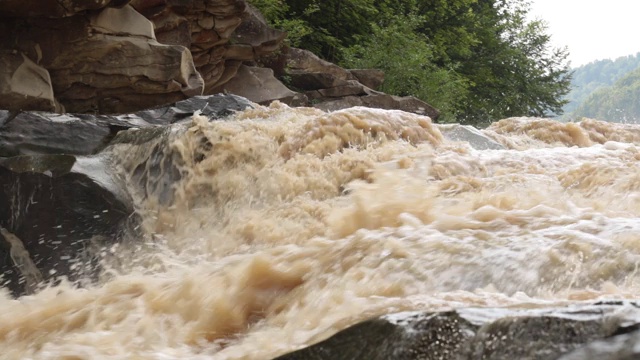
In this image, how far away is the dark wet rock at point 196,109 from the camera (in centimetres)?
701

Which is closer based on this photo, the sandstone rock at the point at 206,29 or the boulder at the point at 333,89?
the sandstone rock at the point at 206,29

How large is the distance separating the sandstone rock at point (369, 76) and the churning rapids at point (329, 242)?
719 centimetres

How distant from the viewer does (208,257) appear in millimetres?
4543

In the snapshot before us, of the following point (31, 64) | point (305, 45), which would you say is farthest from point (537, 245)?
point (305, 45)

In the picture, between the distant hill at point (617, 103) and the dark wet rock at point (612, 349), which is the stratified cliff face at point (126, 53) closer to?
the dark wet rock at point (612, 349)

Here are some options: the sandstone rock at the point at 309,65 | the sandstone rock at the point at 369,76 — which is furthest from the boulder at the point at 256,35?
the sandstone rock at the point at 369,76

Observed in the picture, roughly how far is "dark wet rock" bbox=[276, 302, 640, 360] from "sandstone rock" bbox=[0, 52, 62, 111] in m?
5.91

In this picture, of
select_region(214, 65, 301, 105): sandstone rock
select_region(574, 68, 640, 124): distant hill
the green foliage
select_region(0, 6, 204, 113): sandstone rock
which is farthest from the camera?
select_region(574, 68, 640, 124): distant hill

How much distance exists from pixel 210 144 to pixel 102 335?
321 centimetres

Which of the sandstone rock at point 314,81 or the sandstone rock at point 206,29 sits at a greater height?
the sandstone rock at point 206,29

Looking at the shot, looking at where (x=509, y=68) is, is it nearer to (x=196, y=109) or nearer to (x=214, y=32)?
(x=214, y=32)

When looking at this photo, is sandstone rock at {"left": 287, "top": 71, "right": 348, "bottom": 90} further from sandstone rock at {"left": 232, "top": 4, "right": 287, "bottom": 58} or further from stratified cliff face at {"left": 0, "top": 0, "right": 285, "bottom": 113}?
stratified cliff face at {"left": 0, "top": 0, "right": 285, "bottom": 113}

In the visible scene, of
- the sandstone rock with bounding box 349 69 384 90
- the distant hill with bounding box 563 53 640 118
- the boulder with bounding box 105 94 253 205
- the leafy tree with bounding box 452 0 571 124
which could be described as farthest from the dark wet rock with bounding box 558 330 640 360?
the distant hill with bounding box 563 53 640 118

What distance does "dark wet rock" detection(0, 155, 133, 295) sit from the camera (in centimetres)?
467
